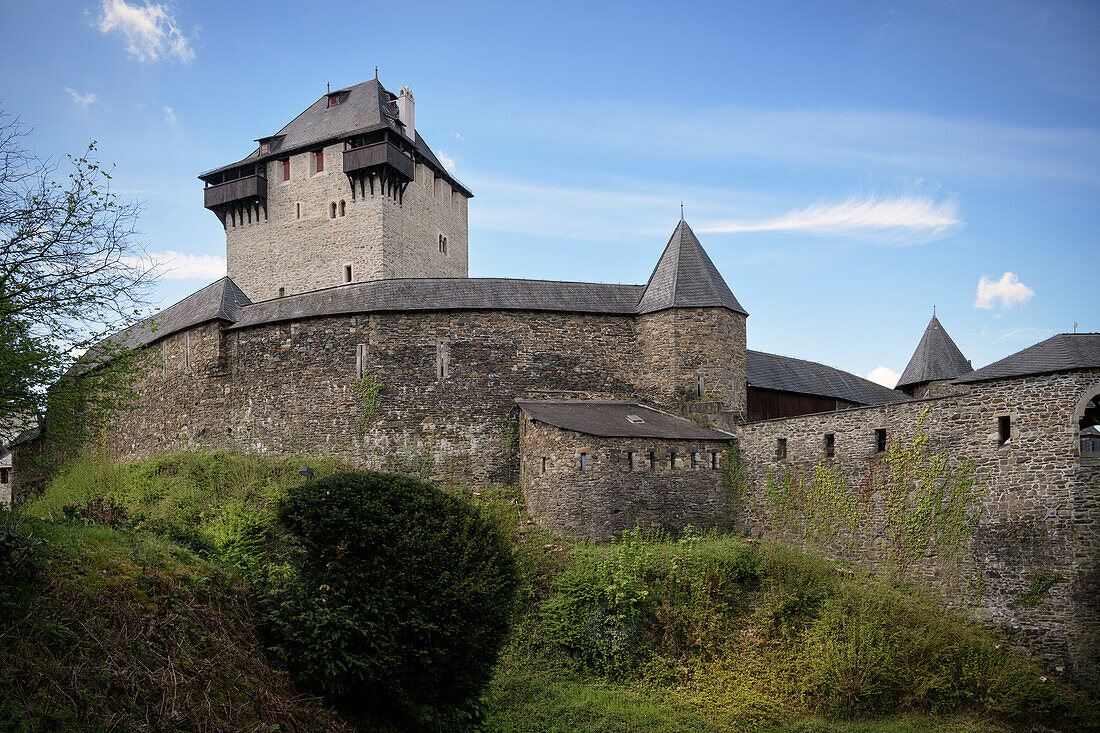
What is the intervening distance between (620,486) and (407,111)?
22.0 metres

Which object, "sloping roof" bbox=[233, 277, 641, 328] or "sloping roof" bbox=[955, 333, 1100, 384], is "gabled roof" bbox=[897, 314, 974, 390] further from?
"sloping roof" bbox=[955, 333, 1100, 384]

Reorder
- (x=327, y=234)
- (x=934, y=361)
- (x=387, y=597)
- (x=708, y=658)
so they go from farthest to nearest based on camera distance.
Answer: (x=327, y=234), (x=934, y=361), (x=708, y=658), (x=387, y=597)

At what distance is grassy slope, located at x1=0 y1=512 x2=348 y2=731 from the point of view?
7.14 metres

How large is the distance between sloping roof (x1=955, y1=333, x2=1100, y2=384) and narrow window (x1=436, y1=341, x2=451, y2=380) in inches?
487

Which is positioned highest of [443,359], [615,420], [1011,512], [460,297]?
[460,297]

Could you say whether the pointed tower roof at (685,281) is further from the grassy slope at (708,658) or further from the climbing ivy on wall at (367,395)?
the climbing ivy on wall at (367,395)

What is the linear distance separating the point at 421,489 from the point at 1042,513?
11.1 m

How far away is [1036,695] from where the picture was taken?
46.1ft

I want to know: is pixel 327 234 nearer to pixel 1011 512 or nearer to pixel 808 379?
pixel 808 379

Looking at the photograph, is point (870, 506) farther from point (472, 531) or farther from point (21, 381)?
point (21, 381)

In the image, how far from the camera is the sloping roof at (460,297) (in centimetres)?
2266

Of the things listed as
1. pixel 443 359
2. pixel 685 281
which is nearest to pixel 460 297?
pixel 443 359

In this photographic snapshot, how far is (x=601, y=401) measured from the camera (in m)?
22.2

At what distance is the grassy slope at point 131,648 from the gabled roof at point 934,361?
2656 centimetres
